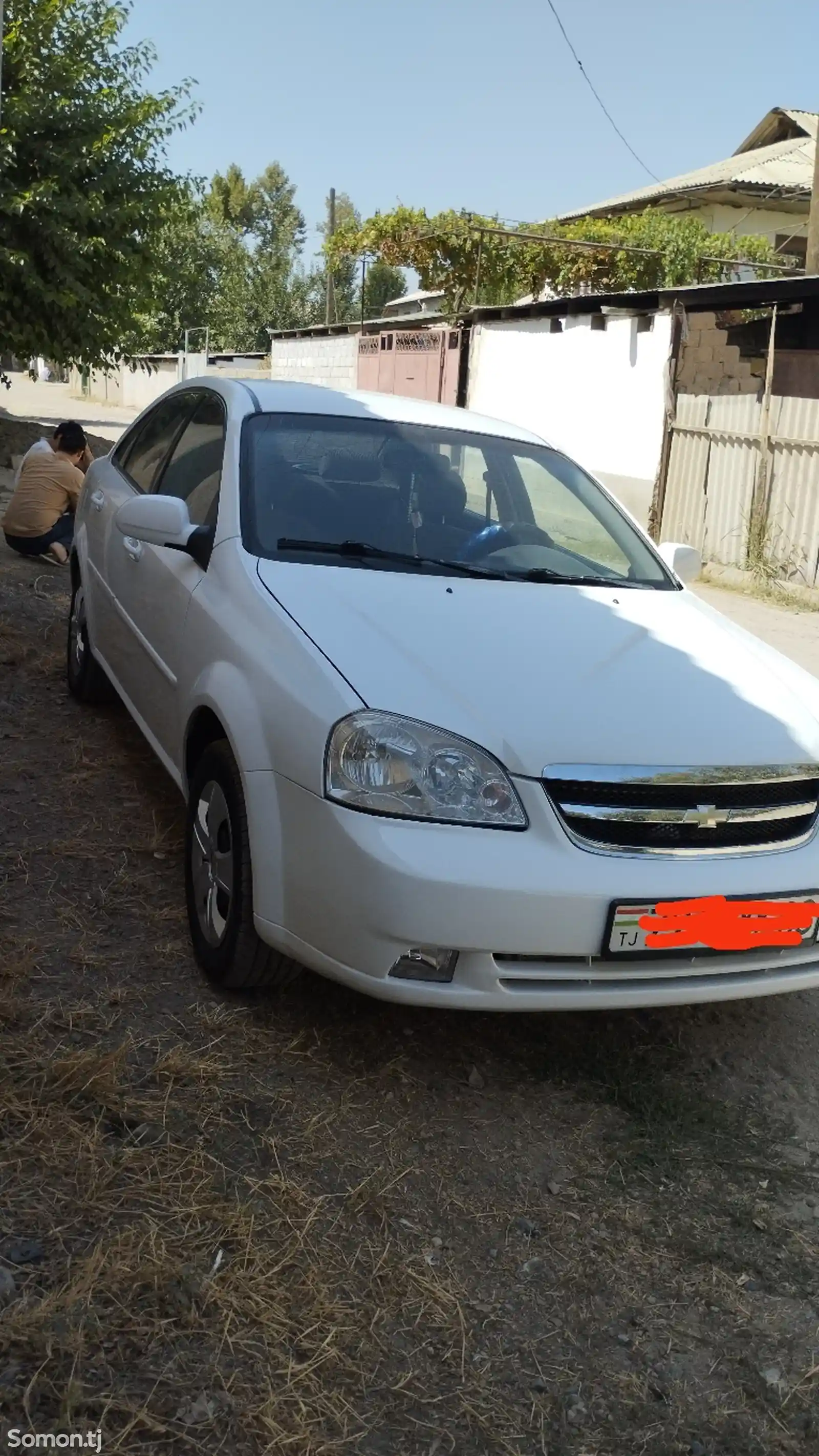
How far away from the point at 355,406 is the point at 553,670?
1.65m

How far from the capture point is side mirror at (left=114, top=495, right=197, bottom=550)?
147 inches

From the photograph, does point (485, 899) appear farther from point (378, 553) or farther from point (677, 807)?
point (378, 553)

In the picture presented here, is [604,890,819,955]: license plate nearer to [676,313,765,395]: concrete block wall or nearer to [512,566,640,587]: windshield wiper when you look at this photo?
[512,566,640,587]: windshield wiper

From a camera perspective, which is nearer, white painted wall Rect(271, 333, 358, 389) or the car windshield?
the car windshield

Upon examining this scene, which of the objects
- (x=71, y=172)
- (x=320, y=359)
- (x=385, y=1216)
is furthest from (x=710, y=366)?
(x=320, y=359)

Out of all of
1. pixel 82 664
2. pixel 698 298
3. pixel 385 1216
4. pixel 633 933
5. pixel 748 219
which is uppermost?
pixel 748 219

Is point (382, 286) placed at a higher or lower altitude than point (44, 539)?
higher

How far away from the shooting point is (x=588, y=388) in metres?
15.9

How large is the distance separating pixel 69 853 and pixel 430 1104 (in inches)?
67.3

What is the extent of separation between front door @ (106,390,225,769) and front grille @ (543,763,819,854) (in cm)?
135

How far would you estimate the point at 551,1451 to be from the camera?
6.81 feet

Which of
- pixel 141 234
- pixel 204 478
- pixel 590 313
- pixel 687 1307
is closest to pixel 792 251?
pixel 590 313

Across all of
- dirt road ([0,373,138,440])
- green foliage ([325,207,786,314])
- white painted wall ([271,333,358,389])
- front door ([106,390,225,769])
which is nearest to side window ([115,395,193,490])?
front door ([106,390,225,769])

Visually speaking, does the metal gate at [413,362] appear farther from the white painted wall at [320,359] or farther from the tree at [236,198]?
the tree at [236,198]
